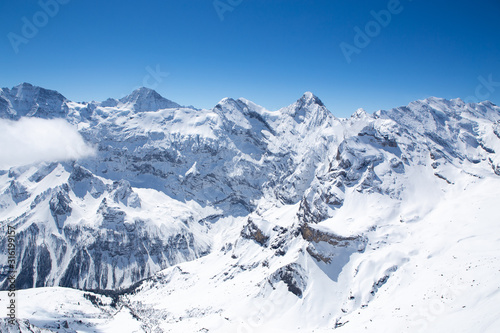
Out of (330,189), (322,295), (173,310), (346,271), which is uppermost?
(330,189)

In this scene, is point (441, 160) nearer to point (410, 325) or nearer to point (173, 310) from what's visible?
point (410, 325)

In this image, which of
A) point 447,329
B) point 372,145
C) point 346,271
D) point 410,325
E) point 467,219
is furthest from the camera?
point 372,145

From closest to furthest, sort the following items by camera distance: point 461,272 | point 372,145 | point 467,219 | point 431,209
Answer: point 461,272
point 467,219
point 431,209
point 372,145

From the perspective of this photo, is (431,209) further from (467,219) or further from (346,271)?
(346,271)

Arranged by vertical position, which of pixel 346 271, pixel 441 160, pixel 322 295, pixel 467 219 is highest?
pixel 441 160

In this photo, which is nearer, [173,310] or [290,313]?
[290,313]

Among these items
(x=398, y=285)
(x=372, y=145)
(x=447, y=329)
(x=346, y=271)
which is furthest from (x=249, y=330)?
(x=372, y=145)

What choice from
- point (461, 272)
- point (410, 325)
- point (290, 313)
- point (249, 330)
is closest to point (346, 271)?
point (290, 313)

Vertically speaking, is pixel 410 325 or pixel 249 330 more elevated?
pixel 410 325

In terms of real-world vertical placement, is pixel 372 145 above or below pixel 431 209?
above
